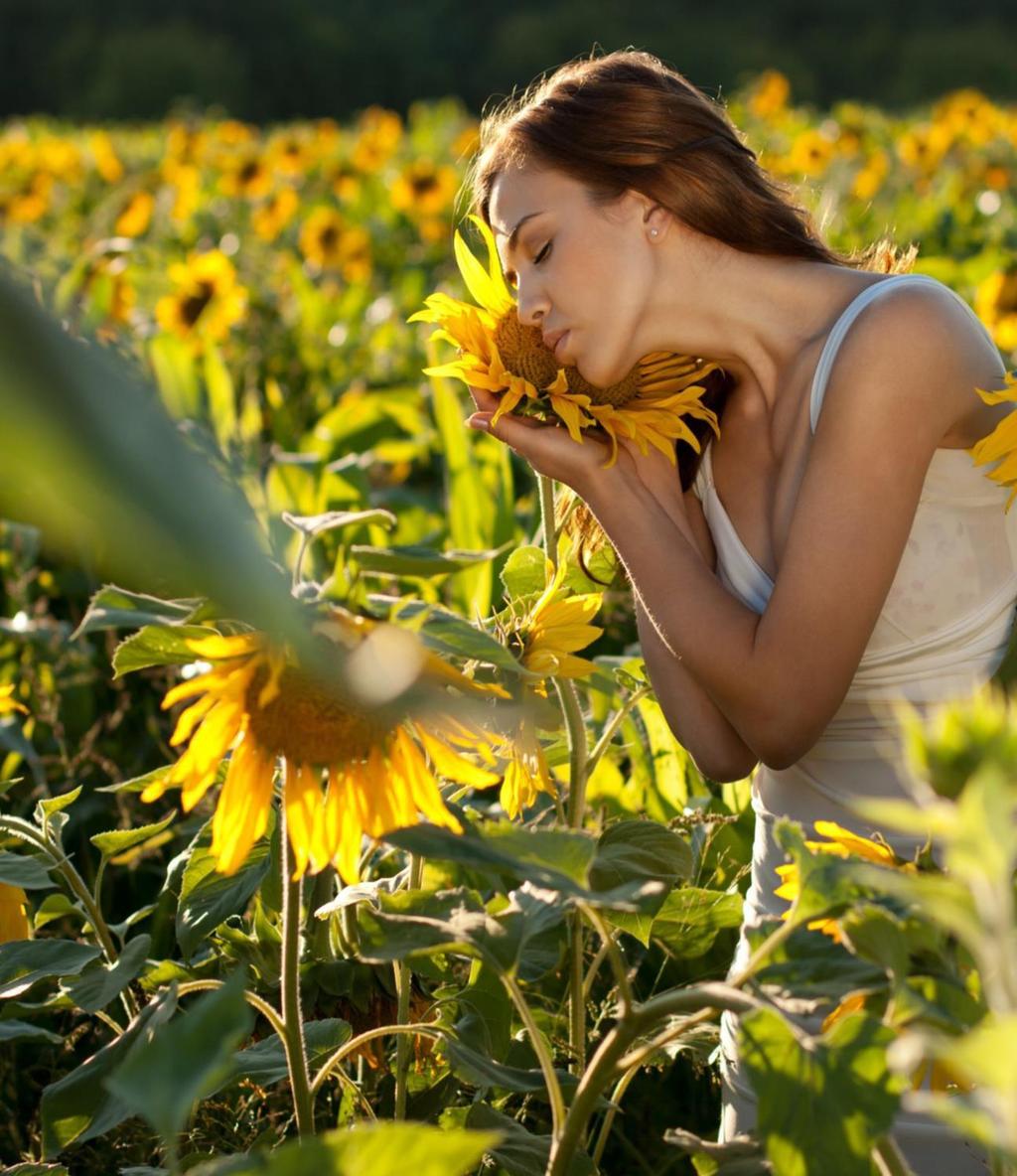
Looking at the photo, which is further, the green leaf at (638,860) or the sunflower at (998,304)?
the sunflower at (998,304)

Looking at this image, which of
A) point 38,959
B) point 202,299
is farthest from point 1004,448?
point 202,299

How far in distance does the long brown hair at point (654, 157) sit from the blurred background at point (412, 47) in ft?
58.2

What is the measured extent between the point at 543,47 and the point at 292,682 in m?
21.5

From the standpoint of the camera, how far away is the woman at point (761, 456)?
1.33m

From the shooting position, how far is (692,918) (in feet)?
4.09

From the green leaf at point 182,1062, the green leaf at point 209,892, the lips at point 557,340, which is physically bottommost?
the green leaf at point 209,892

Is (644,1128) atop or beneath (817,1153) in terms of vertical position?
beneath

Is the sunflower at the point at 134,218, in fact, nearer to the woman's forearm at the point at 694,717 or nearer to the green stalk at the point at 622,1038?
the woman's forearm at the point at 694,717

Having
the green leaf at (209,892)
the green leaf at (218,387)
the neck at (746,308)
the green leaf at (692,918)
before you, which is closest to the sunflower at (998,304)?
the green leaf at (218,387)

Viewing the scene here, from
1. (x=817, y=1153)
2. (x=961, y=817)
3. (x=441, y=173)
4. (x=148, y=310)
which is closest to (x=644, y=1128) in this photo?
(x=817, y=1153)

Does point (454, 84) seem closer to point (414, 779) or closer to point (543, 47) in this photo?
point (543, 47)

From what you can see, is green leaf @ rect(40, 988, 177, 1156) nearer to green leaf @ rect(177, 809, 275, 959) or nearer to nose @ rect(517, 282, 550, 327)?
green leaf @ rect(177, 809, 275, 959)

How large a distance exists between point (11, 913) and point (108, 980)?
26 cm

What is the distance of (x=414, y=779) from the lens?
0.89 metres
